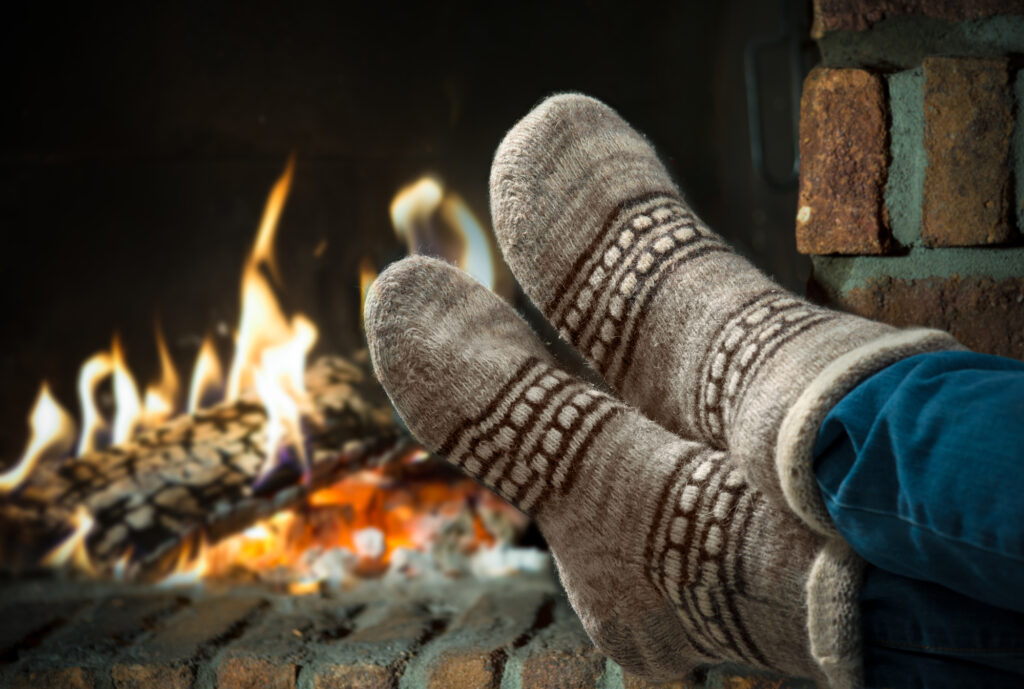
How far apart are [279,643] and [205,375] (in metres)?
0.36

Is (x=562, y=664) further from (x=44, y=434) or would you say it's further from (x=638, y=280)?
(x=44, y=434)

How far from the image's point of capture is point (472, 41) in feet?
3.09

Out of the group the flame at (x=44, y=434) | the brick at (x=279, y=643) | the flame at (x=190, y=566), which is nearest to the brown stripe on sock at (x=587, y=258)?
the brick at (x=279, y=643)

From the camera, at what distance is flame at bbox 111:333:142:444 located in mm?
954

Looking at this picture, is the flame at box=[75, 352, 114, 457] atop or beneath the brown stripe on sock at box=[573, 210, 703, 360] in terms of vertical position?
beneath

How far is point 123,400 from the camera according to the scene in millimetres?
960

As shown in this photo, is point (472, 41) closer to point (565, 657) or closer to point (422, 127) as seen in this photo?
point (422, 127)

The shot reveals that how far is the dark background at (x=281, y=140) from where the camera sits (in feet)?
3.05

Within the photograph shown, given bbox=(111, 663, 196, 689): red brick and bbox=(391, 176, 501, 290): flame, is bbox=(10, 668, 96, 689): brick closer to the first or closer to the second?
bbox=(111, 663, 196, 689): red brick

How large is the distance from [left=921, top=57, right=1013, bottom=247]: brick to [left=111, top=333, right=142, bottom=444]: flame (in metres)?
0.81

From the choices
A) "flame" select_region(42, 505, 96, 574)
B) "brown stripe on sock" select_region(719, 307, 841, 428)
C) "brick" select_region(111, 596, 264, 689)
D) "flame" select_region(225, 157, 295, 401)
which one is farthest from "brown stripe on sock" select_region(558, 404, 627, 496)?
"flame" select_region(42, 505, 96, 574)

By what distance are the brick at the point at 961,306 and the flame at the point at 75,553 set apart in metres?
0.78

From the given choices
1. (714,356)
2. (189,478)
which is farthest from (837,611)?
(189,478)

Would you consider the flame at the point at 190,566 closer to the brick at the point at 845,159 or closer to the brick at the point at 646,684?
the brick at the point at 646,684
